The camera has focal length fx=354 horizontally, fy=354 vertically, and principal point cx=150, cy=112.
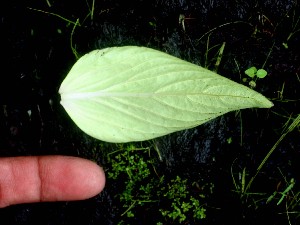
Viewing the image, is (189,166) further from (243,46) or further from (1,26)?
(1,26)

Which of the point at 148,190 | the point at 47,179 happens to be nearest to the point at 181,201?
the point at 148,190

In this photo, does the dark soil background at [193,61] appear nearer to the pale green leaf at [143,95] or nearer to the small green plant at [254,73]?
the small green plant at [254,73]

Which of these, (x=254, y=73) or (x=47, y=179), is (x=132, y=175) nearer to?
(x=47, y=179)

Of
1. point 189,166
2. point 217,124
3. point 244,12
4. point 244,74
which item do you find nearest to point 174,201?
point 189,166

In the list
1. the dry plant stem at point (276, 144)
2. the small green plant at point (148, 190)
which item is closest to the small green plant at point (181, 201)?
the small green plant at point (148, 190)

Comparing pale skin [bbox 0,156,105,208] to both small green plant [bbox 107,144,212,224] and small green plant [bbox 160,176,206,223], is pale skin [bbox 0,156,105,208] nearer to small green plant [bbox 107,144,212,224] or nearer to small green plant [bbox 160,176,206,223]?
small green plant [bbox 107,144,212,224]

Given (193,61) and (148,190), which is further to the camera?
(148,190)
